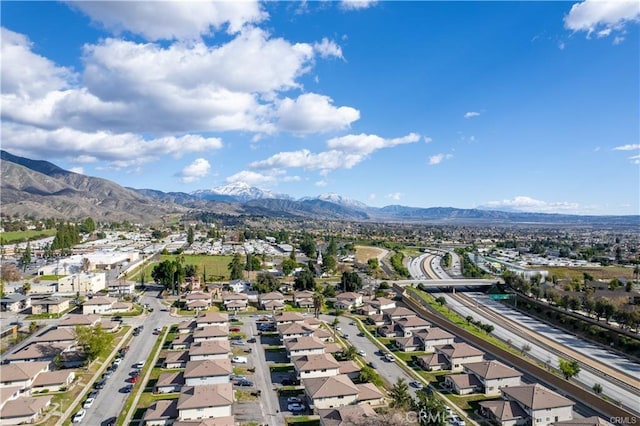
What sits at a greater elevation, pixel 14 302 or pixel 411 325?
pixel 14 302

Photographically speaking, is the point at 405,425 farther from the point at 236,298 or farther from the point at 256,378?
the point at 236,298

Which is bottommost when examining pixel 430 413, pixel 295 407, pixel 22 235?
pixel 295 407

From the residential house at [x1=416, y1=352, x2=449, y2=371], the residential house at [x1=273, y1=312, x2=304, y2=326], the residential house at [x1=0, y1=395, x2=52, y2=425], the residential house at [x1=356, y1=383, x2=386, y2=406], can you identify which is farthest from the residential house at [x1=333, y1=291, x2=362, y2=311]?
the residential house at [x1=0, y1=395, x2=52, y2=425]

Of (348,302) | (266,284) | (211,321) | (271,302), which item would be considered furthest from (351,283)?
(211,321)

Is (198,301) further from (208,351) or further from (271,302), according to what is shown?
(208,351)

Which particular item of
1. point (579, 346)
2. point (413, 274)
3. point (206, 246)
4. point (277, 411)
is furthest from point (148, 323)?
point (206, 246)

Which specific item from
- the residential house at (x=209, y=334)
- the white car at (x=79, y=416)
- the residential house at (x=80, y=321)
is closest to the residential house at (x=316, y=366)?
the residential house at (x=209, y=334)
